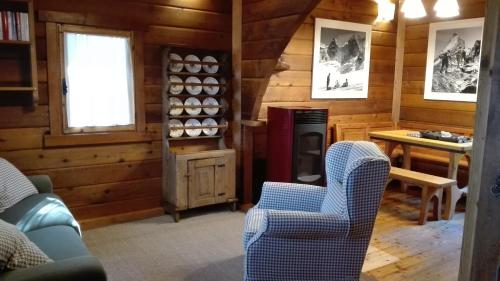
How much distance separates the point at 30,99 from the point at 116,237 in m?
1.30

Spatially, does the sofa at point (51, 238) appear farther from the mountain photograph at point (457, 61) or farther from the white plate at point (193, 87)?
the mountain photograph at point (457, 61)

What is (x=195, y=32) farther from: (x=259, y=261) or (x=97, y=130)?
(x=259, y=261)

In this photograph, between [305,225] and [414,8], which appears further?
[414,8]

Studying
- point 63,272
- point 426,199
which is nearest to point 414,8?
point 426,199

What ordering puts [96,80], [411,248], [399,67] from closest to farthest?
1. [411,248]
2. [96,80]
3. [399,67]

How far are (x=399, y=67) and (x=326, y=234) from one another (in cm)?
391

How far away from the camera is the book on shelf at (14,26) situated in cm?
289

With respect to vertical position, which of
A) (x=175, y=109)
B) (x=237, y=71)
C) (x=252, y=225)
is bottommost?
(x=252, y=225)

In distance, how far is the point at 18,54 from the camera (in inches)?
124

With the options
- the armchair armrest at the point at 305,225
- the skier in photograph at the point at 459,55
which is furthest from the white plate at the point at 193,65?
the skier in photograph at the point at 459,55

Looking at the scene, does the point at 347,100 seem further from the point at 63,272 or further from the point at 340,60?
the point at 63,272

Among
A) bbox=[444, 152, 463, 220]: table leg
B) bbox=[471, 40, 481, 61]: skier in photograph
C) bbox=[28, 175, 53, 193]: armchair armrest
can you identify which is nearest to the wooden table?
bbox=[444, 152, 463, 220]: table leg

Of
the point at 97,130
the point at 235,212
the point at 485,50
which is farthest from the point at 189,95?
the point at 485,50

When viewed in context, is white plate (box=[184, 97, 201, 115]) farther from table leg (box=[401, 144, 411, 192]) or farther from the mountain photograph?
the mountain photograph
